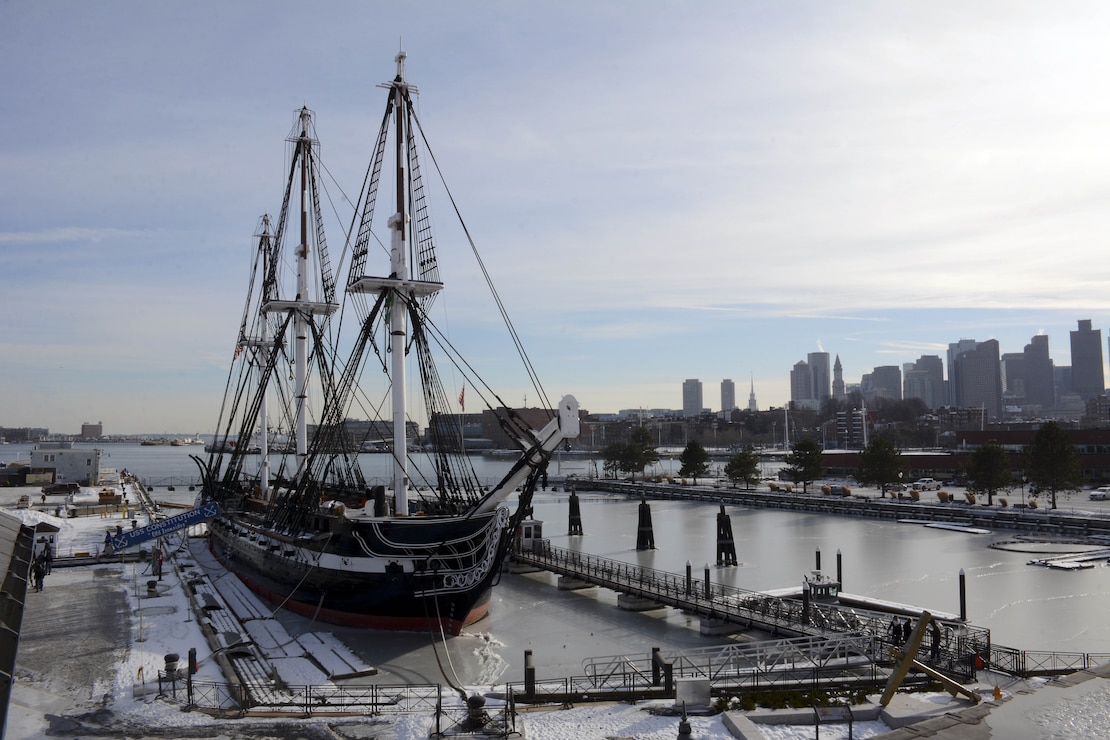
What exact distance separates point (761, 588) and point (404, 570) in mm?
16728

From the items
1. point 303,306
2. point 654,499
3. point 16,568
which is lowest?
point 654,499

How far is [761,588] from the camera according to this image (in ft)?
113

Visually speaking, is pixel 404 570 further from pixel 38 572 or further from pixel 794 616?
pixel 38 572

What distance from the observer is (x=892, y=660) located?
65.0 ft

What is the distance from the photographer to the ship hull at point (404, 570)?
25.4m

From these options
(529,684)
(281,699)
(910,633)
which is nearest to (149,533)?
(281,699)

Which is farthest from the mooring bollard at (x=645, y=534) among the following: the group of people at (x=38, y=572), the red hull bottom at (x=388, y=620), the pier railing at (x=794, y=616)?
the group of people at (x=38, y=572)

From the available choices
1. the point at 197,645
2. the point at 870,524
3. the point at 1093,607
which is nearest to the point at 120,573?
the point at 197,645

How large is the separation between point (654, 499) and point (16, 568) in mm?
75728

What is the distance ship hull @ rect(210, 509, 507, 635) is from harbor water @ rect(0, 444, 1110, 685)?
69cm

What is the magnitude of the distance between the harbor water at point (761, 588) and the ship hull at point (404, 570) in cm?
69

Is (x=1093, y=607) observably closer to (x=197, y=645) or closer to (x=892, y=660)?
(x=892, y=660)

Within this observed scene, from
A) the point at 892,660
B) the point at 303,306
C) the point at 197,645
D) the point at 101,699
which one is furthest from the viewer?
the point at 303,306

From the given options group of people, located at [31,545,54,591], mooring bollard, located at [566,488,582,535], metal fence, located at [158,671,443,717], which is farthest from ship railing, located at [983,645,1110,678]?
mooring bollard, located at [566,488,582,535]
